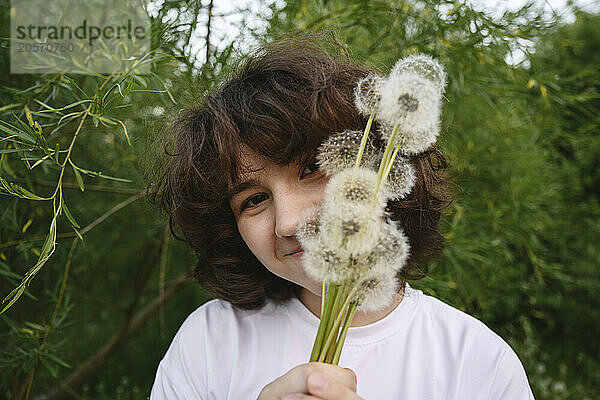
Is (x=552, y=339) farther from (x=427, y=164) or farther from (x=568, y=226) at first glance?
(x=427, y=164)

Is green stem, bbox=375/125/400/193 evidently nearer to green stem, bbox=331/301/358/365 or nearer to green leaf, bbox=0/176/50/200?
green stem, bbox=331/301/358/365

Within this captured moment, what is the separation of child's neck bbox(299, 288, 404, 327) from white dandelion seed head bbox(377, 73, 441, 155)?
1.61ft

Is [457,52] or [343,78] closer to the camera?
[343,78]

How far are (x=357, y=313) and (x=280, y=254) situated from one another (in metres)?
0.26

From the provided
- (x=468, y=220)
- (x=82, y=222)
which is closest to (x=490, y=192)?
(x=468, y=220)

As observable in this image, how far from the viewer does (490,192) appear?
1.98 metres

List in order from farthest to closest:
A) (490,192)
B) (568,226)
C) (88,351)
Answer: (568,226) < (88,351) < (490,192)

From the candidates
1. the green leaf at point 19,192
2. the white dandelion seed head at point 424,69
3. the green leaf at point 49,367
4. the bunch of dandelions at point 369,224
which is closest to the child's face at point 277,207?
the bunch of dandelions at point 369,224

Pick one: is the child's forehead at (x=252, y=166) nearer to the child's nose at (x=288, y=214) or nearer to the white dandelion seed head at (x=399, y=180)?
the child's nose at (x=288, y=214)

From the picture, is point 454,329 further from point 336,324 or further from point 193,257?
point 193,257

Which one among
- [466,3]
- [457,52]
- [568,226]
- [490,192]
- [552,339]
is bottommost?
[552,339]

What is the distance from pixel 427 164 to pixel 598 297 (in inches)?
82.3

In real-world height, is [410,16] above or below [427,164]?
above

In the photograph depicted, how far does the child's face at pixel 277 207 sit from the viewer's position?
0.92 metres
